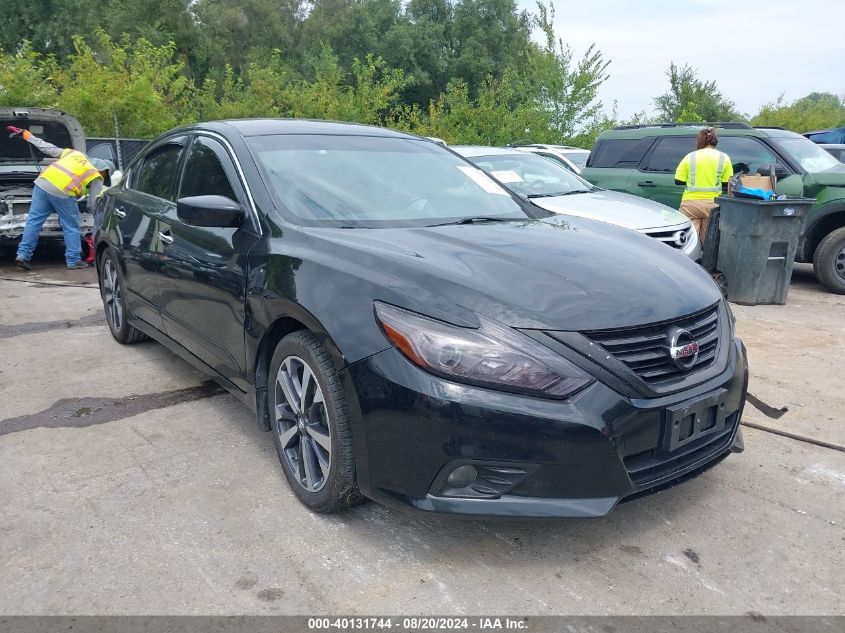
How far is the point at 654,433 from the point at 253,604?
1488 mm

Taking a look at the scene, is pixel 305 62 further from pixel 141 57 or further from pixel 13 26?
pixel 141 57

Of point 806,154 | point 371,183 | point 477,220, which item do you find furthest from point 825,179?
point 371,183

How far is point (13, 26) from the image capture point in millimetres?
38188

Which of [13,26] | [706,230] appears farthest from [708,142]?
[13,26]

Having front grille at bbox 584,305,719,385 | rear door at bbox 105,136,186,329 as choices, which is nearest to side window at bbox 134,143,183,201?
rear door at bbox 105,136,186,329

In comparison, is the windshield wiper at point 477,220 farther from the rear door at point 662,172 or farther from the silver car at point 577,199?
the rear door at point 662,172

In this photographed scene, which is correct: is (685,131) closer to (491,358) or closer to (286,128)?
(286,128)

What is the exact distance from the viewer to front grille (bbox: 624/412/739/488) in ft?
8.13

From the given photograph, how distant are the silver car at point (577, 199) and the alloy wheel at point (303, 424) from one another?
346 centimetres

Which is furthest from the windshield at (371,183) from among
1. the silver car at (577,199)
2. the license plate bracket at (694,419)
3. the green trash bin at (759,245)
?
the green trash bin at (759,245)

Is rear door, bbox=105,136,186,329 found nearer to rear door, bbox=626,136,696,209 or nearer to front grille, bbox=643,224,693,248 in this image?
front grille, bbox=643,224,693,248

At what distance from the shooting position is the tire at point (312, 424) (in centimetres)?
267

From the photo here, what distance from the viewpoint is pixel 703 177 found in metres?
7.96

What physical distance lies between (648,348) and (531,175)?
18.9 ft
